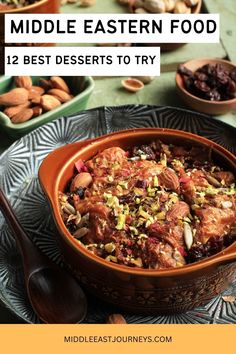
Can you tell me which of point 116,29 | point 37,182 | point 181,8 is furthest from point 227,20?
point 37,182

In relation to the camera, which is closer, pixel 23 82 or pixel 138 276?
pixel 138 276

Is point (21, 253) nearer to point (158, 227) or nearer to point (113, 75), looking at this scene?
point (158, 227)

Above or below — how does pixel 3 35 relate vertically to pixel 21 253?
above

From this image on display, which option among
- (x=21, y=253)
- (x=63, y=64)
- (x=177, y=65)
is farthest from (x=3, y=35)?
(x=21, y=253)

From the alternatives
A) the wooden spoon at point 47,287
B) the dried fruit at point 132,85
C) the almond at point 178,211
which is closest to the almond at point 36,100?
the dried fruit at point 132,85

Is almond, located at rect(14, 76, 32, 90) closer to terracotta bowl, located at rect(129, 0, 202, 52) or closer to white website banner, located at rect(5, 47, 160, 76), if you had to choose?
white website banner, located at rect(5, 47, 160, 76)

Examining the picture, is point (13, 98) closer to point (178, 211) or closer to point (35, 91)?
point (35, 91)
